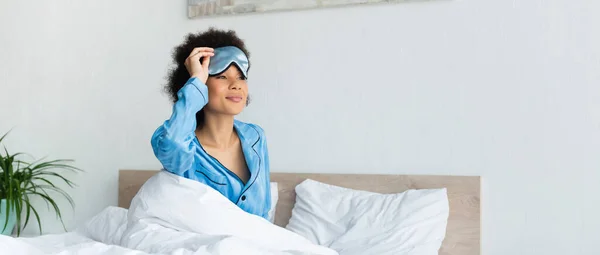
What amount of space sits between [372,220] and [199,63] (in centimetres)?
90

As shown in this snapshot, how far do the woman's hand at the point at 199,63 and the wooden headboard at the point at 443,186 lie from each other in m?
0.96

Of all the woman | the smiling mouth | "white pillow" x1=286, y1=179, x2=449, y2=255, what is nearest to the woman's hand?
the woman

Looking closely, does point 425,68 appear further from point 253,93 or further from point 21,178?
point 21,178

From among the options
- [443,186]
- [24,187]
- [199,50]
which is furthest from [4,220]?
[443,186]

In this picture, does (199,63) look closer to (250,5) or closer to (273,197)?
(273,197)

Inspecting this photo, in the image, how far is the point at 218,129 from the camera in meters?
1.96

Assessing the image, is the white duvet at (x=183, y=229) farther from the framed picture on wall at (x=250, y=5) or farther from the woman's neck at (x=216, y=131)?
the framed picture on wall at (x=250, y=5)

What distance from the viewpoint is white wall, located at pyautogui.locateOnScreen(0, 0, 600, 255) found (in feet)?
7.97

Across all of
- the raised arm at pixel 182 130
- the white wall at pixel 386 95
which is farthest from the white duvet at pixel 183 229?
the white wall at pixel 386 95

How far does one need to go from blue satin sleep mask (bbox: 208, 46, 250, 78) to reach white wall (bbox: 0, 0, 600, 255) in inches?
33.9

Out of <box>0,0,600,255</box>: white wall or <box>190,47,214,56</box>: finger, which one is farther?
<box>0,0,600,255</box>: white wall

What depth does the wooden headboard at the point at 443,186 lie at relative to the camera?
2.44 m

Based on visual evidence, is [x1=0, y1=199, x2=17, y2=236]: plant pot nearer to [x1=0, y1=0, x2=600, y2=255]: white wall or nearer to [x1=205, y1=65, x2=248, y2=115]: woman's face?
[x1=0, y1=0, x2=600, y2=255]: white wall

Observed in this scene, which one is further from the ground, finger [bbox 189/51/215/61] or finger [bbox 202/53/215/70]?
finger [bbox 189/51/215/61]
